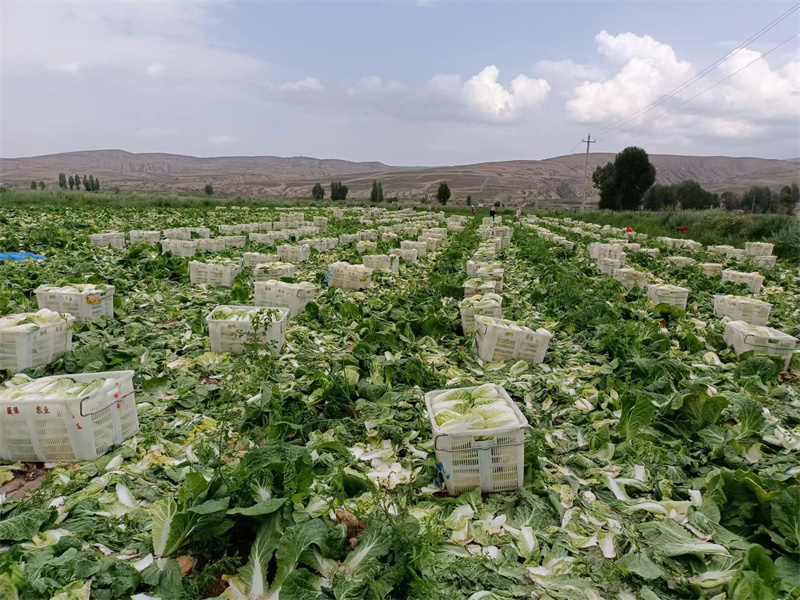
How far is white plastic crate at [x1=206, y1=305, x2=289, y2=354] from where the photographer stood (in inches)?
225

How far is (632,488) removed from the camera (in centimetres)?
358

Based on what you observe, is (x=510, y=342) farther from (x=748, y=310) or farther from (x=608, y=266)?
(x=608, y=266)

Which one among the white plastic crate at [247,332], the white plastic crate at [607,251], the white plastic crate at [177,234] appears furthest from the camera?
the white plastic crate at [177,234]

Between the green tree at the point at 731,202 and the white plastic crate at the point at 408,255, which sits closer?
the white plastic crate at the point at 408,255

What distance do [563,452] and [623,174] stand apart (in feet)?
235

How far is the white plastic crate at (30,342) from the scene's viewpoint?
15.8ft

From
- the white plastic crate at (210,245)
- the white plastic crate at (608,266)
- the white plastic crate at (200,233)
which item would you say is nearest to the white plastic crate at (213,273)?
the white plastic crate at (210,245)

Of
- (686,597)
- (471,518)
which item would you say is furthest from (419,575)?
(686,597)

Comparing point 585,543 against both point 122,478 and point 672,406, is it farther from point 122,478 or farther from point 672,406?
point 122,478

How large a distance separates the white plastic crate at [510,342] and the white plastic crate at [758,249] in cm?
1371

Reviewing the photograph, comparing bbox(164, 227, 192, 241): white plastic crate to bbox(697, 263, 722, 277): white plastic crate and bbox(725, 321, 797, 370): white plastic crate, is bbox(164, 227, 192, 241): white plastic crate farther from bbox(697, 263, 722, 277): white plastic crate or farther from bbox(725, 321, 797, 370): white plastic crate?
bbox(697, 263, 722, 277): white plastic crate

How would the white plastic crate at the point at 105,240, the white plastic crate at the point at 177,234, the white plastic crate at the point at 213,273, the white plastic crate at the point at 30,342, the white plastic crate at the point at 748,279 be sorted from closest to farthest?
the white plastic crate at the point at 30,342 → the white plastic crate at the point at 213,273 → the white plastic crate at the point at 748,279 → the white plastic crate at the point at 105,240 → the white plastic crate at the point at 177,234

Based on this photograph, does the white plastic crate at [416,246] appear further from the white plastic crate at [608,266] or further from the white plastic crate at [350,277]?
the white plastic crate at [608,266]

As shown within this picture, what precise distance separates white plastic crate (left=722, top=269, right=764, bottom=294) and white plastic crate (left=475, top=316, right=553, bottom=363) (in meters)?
7.53
